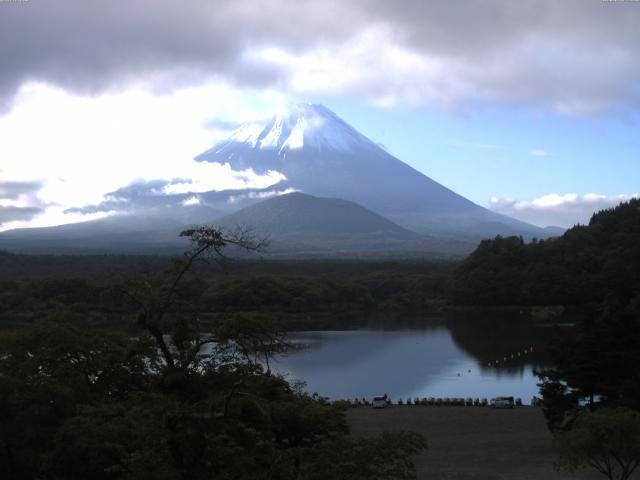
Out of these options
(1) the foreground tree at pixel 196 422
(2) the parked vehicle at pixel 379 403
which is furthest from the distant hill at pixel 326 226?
(1) the foreground tree at pixel 196 422

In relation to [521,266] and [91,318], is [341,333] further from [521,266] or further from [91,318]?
[521,266]

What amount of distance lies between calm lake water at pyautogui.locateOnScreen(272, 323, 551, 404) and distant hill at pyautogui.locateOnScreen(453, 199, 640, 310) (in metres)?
8.58

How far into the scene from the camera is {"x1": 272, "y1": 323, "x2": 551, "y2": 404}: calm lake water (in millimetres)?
19984

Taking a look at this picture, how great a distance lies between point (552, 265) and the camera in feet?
140

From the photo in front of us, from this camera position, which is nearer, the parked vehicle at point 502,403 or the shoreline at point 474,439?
the shoreline at point 474,439

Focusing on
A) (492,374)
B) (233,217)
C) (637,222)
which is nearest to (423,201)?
(233,217)

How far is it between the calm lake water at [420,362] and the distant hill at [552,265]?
28.1 feet

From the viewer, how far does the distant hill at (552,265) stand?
40188 mm

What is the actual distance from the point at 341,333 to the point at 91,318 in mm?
9169

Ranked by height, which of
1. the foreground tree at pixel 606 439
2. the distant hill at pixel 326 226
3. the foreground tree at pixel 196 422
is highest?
the distant hill at pixel 326 226

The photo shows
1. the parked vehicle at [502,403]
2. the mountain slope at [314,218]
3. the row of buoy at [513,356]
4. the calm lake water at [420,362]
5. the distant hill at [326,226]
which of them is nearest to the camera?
the parked vehicle at [502,403]

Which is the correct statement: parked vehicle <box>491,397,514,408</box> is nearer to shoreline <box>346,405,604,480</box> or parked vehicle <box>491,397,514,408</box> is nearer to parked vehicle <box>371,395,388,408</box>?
shoreline <box>346,405,604,480</box>

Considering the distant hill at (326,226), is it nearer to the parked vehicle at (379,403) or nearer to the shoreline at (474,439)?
the parked vehicle at (379,403)

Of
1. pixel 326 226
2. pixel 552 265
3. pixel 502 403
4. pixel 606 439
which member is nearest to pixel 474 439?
pixel 502 403
